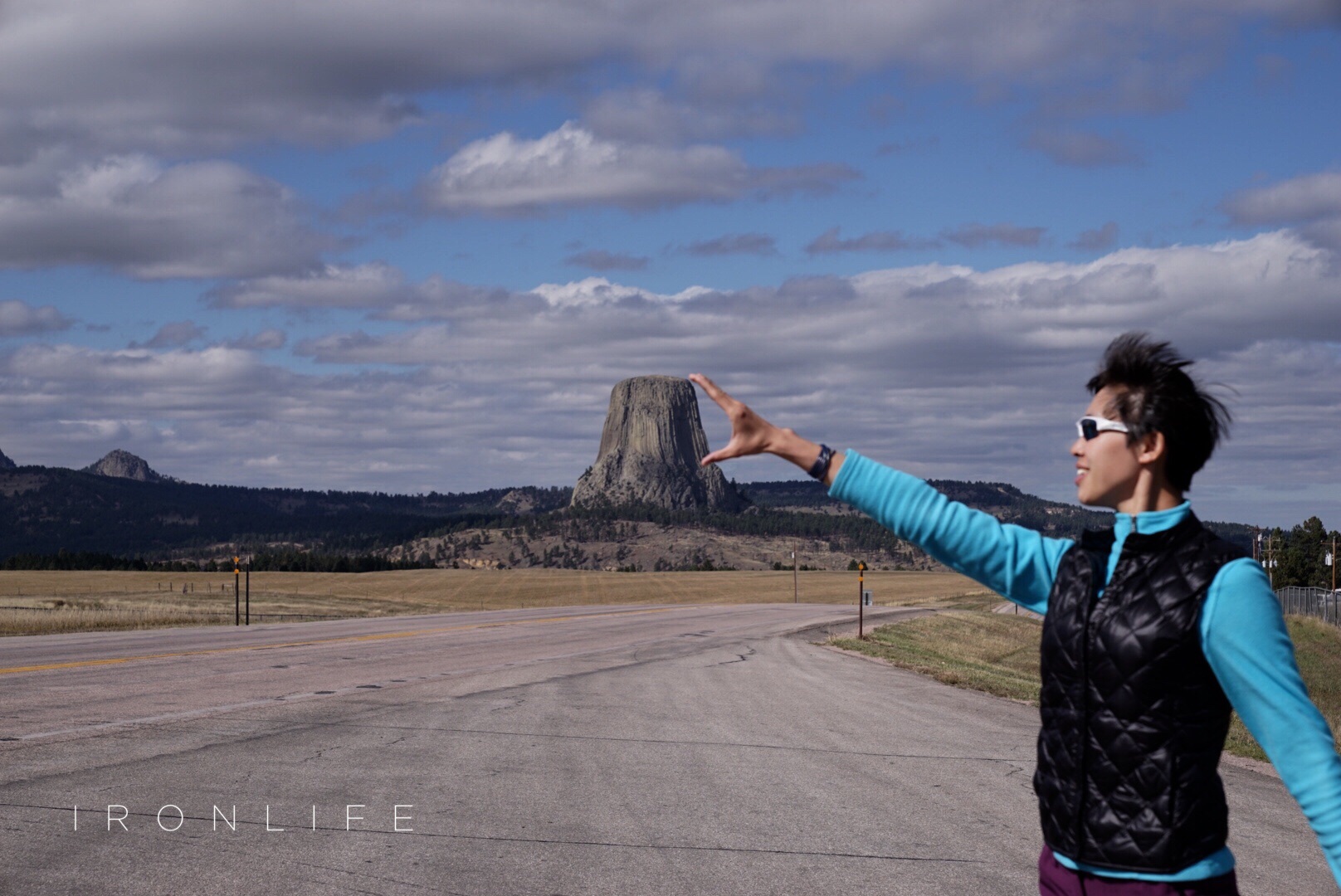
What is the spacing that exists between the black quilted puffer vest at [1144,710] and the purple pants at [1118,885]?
43 mm

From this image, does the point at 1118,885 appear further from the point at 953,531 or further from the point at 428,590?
the point at 428,590

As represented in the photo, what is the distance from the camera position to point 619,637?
3247 centimetres

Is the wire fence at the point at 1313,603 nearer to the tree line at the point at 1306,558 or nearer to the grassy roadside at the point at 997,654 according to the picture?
the grassy roadside at the point at 997,654

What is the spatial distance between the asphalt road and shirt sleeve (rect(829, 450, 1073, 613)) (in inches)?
160

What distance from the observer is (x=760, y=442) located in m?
3.41

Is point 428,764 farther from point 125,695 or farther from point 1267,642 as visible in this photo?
point 1267,642

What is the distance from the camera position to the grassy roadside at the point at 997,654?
2144cm

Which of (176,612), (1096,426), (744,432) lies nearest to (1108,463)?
(1096,426)

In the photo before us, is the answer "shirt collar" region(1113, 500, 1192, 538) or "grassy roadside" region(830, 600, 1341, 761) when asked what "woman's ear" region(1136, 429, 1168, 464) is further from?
"grassy roadside" region(830, 600, 1341, 761)

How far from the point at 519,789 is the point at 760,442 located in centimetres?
685

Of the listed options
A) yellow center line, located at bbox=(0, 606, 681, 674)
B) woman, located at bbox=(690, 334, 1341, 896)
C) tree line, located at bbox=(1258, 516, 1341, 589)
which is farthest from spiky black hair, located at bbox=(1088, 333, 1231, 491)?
tree line, located at bbox=(1258, 516, 1341, 589)

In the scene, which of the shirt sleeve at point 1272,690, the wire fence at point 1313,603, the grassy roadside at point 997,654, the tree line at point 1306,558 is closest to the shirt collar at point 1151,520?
the shirt sleeve at point 1272,690

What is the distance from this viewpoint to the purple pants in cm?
310

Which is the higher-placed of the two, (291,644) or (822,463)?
(822,463)
